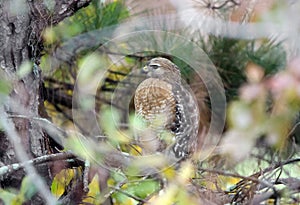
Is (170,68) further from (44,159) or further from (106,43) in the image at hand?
(106,43)

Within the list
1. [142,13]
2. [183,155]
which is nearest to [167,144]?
[183,155]

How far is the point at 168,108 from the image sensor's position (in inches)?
53.6

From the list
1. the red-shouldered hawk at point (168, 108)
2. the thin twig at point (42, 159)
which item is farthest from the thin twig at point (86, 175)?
the red-shouldered hawk at point (168, 108)

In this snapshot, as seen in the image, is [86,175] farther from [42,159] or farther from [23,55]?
[23,55]

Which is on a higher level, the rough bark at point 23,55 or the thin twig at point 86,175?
the rough bark at point 23,55

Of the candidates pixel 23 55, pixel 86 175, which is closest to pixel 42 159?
pixel 86 175

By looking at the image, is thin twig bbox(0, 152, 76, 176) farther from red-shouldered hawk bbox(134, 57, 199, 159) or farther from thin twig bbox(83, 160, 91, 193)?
red-shouldered hawk bbox(134, 57, 199, 159)

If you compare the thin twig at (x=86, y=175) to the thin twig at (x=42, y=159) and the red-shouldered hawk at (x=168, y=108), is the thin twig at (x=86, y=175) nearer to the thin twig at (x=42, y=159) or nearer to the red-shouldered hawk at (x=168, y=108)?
the thin twig at (x=42, y=159)

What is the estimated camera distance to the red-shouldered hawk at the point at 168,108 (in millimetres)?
1294

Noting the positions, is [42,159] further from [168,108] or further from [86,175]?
[168,108]

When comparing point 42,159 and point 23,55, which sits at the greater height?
point 23,55

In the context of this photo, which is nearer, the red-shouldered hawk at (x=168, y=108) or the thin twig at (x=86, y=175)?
the thin twig at (x=86, y=175)

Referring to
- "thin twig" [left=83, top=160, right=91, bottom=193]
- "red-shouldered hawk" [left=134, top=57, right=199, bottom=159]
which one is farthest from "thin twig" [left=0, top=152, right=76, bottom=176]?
"red-shouldered hawk" [left=134, top=57, right=199, bottom=159]

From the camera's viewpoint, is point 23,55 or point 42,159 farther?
point 23,55
